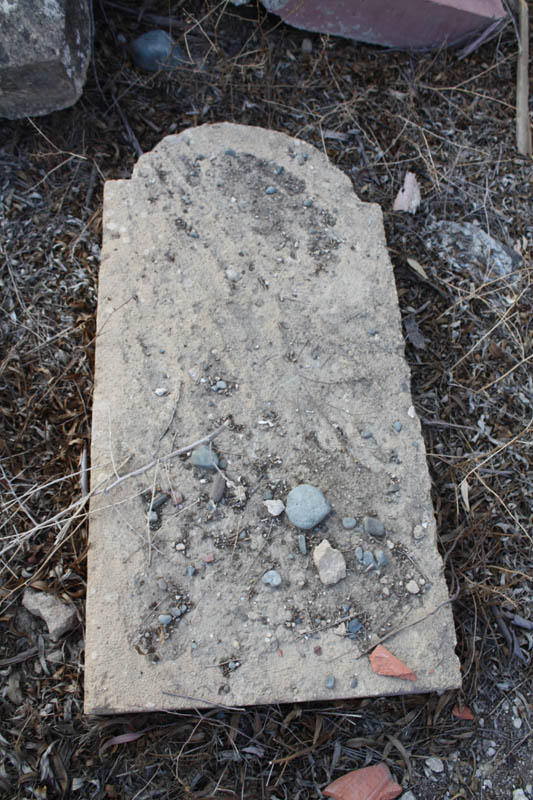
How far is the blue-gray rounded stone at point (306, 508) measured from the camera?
5.90ft

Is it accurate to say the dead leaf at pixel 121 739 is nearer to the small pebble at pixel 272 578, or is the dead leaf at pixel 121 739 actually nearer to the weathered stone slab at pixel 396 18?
the small pebble at pixel 272 578

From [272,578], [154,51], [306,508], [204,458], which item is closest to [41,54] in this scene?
[154,51]

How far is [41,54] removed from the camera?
2.06 meters

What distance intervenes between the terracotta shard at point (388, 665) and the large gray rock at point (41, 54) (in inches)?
83.9

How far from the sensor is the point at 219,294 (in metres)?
2.05

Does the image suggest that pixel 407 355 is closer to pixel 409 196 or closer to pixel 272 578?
pixel 409 196

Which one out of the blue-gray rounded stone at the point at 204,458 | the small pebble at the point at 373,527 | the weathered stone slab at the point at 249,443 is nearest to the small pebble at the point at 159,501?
the weathered stone slab at the point at 249,443

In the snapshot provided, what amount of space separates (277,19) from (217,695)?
267 cm

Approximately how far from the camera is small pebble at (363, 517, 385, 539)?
6.00ft

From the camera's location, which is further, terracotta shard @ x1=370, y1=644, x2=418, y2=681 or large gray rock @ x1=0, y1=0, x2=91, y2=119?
large gray rock @ x1=0, y1=0, x2=91, y2=119

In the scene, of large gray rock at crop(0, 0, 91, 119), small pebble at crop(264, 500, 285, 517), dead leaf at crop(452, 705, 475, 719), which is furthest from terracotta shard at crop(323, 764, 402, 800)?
large gray rock at crop(0, 0, 91, 119)

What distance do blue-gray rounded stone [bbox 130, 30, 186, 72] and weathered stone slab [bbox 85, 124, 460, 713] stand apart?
56cm

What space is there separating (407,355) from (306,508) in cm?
83

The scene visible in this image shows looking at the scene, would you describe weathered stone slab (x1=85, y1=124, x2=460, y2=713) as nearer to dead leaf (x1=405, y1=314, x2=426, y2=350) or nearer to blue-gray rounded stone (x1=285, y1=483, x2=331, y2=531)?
blue-gray rounded stone (x1=285, y1=483, x2=331, y2=531)
